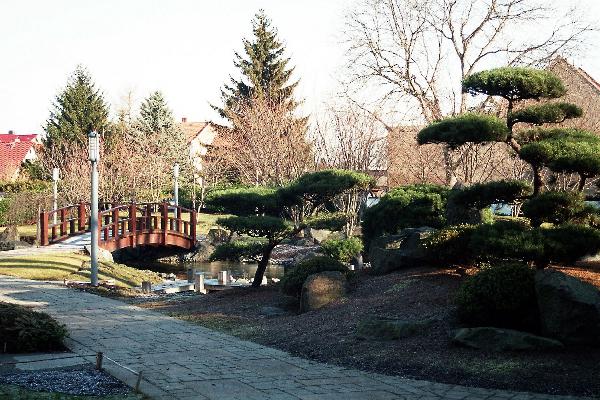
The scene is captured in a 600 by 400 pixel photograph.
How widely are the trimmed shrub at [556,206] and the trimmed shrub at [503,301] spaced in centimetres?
162

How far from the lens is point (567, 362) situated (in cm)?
679

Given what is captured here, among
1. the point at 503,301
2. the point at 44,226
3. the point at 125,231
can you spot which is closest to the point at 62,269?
the point at 44,226

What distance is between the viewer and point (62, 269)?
17766 mm

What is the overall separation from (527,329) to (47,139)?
37367 mm

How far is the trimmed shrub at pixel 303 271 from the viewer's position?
36.9ft

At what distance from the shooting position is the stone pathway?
6207 mm

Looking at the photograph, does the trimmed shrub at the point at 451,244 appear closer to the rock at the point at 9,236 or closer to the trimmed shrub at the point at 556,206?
the trimmed shrub at the point at 556,206

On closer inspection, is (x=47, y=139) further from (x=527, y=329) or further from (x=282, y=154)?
(x=527, y=329)

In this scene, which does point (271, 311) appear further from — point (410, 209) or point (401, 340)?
point (410, 209)

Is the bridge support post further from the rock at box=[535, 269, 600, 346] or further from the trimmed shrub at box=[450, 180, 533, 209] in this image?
the rock at box=[535, 269, 600, 346]

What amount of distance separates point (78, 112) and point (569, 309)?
38.3 m

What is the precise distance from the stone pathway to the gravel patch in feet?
0.59

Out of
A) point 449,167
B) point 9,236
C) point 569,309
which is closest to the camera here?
point 569,309

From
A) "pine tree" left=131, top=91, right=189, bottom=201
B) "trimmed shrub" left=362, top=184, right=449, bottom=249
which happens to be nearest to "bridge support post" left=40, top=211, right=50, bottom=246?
"pine tree" left=131, top=91, right=189, bottom=201
